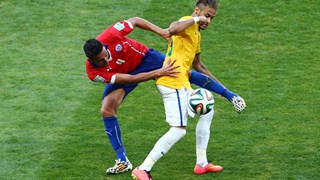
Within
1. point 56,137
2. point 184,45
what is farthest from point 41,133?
point 184,45

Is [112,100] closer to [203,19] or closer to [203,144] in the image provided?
[203,144]

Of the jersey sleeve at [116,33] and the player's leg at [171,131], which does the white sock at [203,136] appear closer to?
the player's leg at [171,131]

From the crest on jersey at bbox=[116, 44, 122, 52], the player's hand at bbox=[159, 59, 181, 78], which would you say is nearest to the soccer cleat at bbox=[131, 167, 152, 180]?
the player's hand at bbox=[159, 59, 181, 78]

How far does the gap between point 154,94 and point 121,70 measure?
8.77ft

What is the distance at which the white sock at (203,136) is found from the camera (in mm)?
10203

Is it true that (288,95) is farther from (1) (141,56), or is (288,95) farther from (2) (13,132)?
(2) (13,132)

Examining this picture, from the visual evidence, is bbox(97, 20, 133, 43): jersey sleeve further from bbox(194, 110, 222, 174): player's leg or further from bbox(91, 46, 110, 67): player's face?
bbox(194, 110, 222, 174): player's leg

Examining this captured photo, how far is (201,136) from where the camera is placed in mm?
10234

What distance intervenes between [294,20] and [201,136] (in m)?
6.30

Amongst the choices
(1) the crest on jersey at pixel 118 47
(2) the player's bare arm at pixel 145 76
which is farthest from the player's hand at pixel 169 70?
(1) the crest on jersey at pixel 118 47

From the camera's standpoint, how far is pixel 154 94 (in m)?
13.1

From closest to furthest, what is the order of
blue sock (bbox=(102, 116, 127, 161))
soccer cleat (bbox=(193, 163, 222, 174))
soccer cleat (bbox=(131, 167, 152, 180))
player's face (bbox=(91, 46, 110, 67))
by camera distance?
1. player's face (bbox=(91, 46, 110, 67))
2. soccer cleat (bbox=(131, 167, 152, 180))
3. soccer cleat (bbox=(193, 163, 222, 174))
4. blue sock (bbox=(102, 116, 127, 161))

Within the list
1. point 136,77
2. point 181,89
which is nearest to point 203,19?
point 181,89

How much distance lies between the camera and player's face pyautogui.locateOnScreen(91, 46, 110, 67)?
9703 millimetres
